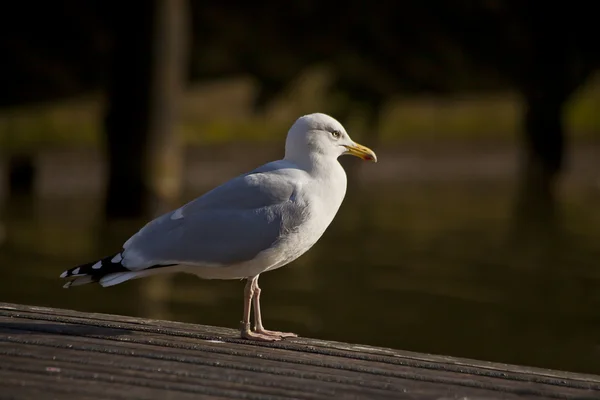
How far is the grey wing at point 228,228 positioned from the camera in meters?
3.92

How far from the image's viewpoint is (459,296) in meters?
7.53

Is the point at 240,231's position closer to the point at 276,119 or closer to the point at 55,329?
the point at 55,329

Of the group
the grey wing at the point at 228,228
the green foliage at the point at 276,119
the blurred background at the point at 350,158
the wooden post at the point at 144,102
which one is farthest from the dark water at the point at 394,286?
the grey wing at the point at 228,228

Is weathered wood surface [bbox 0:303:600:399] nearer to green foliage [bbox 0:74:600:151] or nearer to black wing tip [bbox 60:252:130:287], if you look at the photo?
black wing tip [bbox 60:252:130:287]

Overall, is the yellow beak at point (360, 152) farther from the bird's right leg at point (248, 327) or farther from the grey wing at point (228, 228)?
the bird's right leg at point (248, 327)

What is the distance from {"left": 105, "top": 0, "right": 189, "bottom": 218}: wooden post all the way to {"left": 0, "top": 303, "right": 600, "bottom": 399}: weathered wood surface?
18.1 ft

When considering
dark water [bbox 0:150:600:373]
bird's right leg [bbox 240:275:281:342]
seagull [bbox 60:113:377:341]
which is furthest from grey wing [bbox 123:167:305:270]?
dark water [bbox 0:150:600:373]

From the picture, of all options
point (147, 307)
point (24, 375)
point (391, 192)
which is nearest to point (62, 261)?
point (147, 307)

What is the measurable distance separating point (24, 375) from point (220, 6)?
1022 centimetres

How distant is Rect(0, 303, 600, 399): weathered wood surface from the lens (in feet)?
11.1

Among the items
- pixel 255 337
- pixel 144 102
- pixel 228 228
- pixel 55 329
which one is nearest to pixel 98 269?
pixel 55 329

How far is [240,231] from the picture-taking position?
3934mm

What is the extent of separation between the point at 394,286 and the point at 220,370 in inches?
171

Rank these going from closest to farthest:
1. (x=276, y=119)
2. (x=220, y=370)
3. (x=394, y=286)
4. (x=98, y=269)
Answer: (x=220, y=370) < (x=98, y=269) < (x=394, y=286) < (x=276, y=119)
